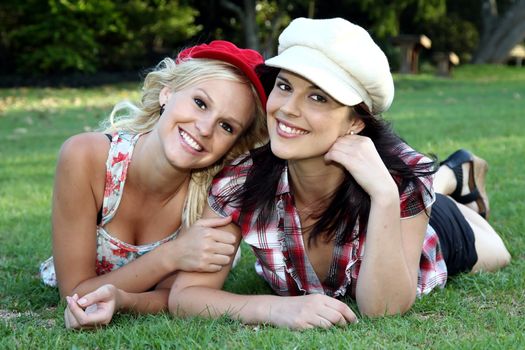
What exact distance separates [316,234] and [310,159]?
37 cm

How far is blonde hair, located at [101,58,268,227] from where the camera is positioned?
362 cm

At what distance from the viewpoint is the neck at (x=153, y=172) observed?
370 centimetres

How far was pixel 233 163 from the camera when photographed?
3.75 metres

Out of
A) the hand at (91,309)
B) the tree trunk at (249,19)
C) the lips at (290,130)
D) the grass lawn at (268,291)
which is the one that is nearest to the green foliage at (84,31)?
the tree trunk at (249,19)

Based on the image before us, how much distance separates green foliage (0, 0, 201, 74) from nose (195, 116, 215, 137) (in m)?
18.4

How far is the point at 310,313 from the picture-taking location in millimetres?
3084

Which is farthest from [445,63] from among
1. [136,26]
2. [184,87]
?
[184,87]

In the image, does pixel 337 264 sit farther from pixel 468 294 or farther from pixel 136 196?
pixel 136 196

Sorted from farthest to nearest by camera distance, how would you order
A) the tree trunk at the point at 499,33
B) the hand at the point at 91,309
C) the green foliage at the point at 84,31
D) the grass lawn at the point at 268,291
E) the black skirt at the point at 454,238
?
the tree trunk at the point at 499,33
the green foliage at the point at 84,31
the black skirt at the point at 454,238
the hand at the point at 91,309
the grass lawn at the point at 268,291

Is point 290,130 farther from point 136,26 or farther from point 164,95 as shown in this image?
point 136,26

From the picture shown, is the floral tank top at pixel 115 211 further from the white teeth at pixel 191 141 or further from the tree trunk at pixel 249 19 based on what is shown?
the tree trunk at pixel 249 19

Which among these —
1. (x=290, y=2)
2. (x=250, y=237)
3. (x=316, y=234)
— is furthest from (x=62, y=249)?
(x=290, y=2)

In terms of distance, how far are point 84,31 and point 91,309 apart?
19.4 meters

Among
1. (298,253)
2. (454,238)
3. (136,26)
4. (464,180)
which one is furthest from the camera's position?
(136,26)
